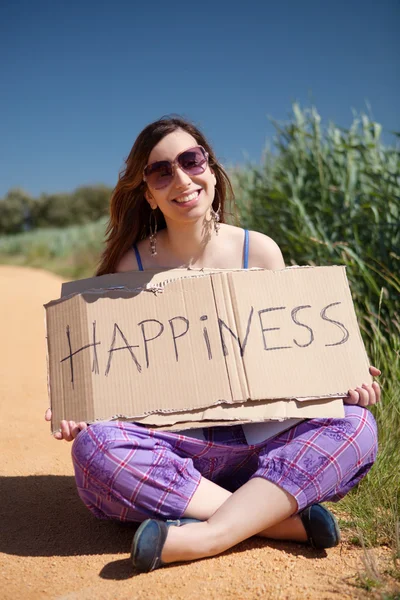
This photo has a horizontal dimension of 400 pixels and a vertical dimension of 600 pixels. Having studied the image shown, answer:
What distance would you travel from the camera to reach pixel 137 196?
246 centimetres

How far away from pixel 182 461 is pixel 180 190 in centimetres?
96

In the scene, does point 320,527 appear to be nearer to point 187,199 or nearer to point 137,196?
point 187,199

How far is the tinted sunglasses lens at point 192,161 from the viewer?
87.9 inches

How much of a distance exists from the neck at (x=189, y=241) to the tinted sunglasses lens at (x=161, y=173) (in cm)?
19

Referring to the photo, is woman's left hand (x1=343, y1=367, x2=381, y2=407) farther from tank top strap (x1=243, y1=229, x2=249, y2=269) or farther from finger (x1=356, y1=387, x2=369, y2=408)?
tank top strap (x1=243, y1=229, x2=249, y2=269)

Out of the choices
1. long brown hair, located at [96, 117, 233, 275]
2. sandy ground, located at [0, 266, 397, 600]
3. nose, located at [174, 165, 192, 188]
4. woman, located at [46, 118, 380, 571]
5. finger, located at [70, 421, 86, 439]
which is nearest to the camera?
sandy ground, located at [0, 266, 397, 600]

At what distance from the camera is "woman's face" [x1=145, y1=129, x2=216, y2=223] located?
2227 millimetres

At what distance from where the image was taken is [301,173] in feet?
15.9

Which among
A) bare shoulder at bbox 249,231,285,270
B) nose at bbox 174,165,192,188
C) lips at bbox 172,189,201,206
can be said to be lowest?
bare shoulder at bbox 249,231,285,270

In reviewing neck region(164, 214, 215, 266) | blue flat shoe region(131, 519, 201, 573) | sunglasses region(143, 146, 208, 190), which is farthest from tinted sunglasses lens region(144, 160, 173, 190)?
blue flat shoe region(131, 519, 201, 573)

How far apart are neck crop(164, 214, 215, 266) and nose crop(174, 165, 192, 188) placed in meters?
0.20

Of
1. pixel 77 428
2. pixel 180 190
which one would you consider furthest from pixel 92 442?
pixel 180 190

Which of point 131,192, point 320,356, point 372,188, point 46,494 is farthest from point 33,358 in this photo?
point 320,356

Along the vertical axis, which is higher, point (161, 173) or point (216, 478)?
point (161, 173)
